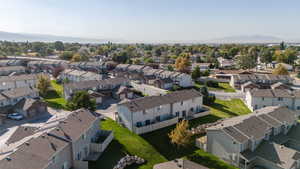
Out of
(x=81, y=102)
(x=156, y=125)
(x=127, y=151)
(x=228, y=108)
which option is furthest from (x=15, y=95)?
(x=228, y=108)

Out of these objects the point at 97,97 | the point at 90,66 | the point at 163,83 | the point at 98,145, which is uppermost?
the point at 90,66

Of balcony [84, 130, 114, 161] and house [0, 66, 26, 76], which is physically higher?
house [0, 66, 26, 76]

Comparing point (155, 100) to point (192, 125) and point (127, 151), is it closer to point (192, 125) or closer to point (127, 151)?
point (192, 125)

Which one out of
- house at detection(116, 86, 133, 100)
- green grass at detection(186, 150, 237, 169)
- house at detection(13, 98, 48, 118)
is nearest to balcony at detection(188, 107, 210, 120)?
green grass at detection(186, 150, 237, 169)

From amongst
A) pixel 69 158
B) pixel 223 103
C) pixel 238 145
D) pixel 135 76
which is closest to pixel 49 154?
pixel 69 158

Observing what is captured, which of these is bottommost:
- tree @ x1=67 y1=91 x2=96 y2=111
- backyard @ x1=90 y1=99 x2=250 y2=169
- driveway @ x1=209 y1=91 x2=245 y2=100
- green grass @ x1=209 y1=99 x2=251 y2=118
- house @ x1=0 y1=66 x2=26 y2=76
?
backyard @ x1=90 y1=99 x2=250 y2=169

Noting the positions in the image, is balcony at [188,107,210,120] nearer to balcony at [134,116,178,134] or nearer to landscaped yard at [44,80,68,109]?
balcony at [134,116,178,134]

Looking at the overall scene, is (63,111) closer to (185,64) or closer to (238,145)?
(238,145)
